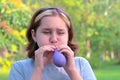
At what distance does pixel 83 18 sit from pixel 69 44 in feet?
98.3

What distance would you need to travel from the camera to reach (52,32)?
2.38m

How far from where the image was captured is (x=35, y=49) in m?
2.60

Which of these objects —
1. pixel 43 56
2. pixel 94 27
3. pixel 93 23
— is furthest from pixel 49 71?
pixel 94 27

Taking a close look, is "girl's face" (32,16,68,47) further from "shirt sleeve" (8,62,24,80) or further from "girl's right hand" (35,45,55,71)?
"shirt sleeve" (8,62,24,80)

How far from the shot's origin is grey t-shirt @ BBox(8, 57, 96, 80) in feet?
8.00

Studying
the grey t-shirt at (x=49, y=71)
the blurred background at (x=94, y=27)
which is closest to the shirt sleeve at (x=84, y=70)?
the grey t-shirt at (x=49, y=71)

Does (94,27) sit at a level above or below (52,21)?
Answer: below

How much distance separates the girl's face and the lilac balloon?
0.20ft

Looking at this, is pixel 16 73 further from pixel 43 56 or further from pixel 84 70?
pixel 84 70

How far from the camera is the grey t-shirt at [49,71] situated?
8.00 ft

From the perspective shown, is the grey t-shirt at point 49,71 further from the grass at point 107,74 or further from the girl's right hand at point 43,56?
the grass at point 107,74

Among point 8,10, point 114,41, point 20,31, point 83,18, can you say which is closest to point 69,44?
point 8,10

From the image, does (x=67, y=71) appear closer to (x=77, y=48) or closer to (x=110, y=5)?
(x=77, y=48)

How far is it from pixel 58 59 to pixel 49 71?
198 millimetres
